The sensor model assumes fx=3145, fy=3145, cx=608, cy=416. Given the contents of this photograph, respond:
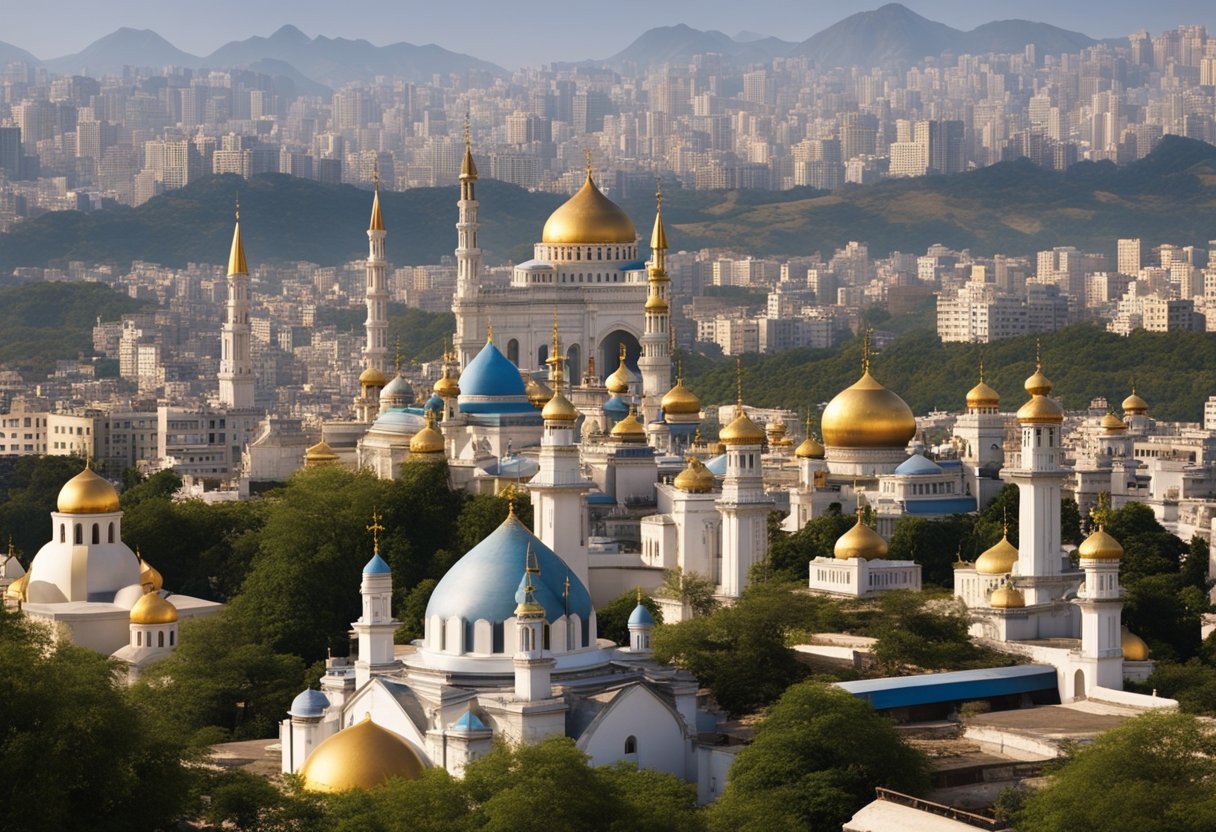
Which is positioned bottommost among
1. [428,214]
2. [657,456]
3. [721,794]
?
[721,794]

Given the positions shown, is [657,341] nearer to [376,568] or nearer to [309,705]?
[376,568]

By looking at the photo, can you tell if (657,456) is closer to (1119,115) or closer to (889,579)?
(889,579)

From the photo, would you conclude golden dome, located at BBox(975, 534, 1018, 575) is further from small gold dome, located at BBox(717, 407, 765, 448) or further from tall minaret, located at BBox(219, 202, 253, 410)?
tall minaret, located at BBox(219, 202, 253, 410)

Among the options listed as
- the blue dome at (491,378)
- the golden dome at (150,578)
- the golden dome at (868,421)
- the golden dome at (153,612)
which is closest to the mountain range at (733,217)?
the blue dome at (491,378)

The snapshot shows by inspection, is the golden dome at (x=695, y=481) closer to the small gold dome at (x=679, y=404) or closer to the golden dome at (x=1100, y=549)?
the golden dome at (x=1100, y=549)

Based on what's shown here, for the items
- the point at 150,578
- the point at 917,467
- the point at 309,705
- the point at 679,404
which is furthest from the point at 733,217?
the point at 309,705

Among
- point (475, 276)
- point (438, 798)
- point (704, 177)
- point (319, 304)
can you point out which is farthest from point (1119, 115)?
point (438, 798)
